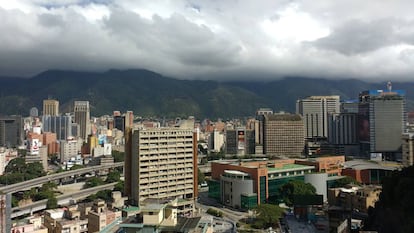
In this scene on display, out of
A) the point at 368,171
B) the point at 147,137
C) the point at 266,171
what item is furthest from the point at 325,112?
the point at 147,137

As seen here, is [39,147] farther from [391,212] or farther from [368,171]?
[391,212]

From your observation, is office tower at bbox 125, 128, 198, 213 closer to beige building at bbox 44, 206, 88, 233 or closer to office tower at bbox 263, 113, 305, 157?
beige building at bbox 44, 206, 88, 233

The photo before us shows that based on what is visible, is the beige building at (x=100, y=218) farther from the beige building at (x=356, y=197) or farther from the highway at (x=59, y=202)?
the beige building at (x=356, y=197)

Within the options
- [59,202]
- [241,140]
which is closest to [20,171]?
[59,202]

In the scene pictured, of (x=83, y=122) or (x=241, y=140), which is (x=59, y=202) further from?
(x=83, y=122)

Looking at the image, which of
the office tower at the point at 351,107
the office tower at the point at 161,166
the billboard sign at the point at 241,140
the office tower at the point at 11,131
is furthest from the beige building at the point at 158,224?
the office tower at the point at 11,131

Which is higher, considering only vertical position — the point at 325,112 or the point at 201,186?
the point at 325,112

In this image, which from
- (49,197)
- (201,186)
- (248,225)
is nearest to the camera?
(248,225)

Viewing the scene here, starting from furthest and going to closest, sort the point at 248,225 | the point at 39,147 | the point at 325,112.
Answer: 1. the point at 325,112
2. the point at 39,147
3. the point at 248,225
